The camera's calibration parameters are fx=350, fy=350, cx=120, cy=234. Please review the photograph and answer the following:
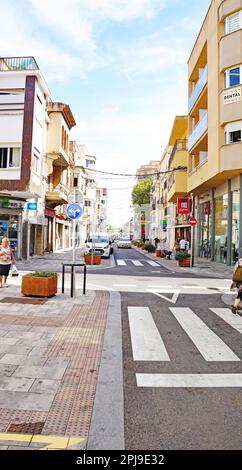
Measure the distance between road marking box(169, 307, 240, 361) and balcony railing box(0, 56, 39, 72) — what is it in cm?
1972

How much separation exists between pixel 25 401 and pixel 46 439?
0.75 metres

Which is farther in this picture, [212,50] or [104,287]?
[212,50]

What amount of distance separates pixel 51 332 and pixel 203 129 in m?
19.2

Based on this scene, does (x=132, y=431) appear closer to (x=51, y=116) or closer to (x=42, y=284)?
(x=42, y=284)

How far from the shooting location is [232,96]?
60.2 feet

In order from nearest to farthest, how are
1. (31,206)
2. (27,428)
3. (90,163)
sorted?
1. (27,428)
2. (31,206)
3. (90,163)

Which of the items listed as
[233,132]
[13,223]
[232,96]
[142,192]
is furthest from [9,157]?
[142,192]

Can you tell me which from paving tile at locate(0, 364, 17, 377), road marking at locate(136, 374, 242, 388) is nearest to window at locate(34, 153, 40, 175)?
paving tile at locate(0, 364, 17, 377)

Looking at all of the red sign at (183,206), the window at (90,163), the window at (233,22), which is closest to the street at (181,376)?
the window at (233,22)

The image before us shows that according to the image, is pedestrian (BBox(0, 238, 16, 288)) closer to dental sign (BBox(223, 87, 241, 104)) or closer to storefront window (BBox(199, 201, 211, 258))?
dental sign (BBox(223, 87, 241, 104))

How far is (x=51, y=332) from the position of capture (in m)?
6.16

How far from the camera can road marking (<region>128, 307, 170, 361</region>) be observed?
523 centimetres

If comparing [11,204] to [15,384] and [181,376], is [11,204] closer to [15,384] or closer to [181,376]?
[15,384]
